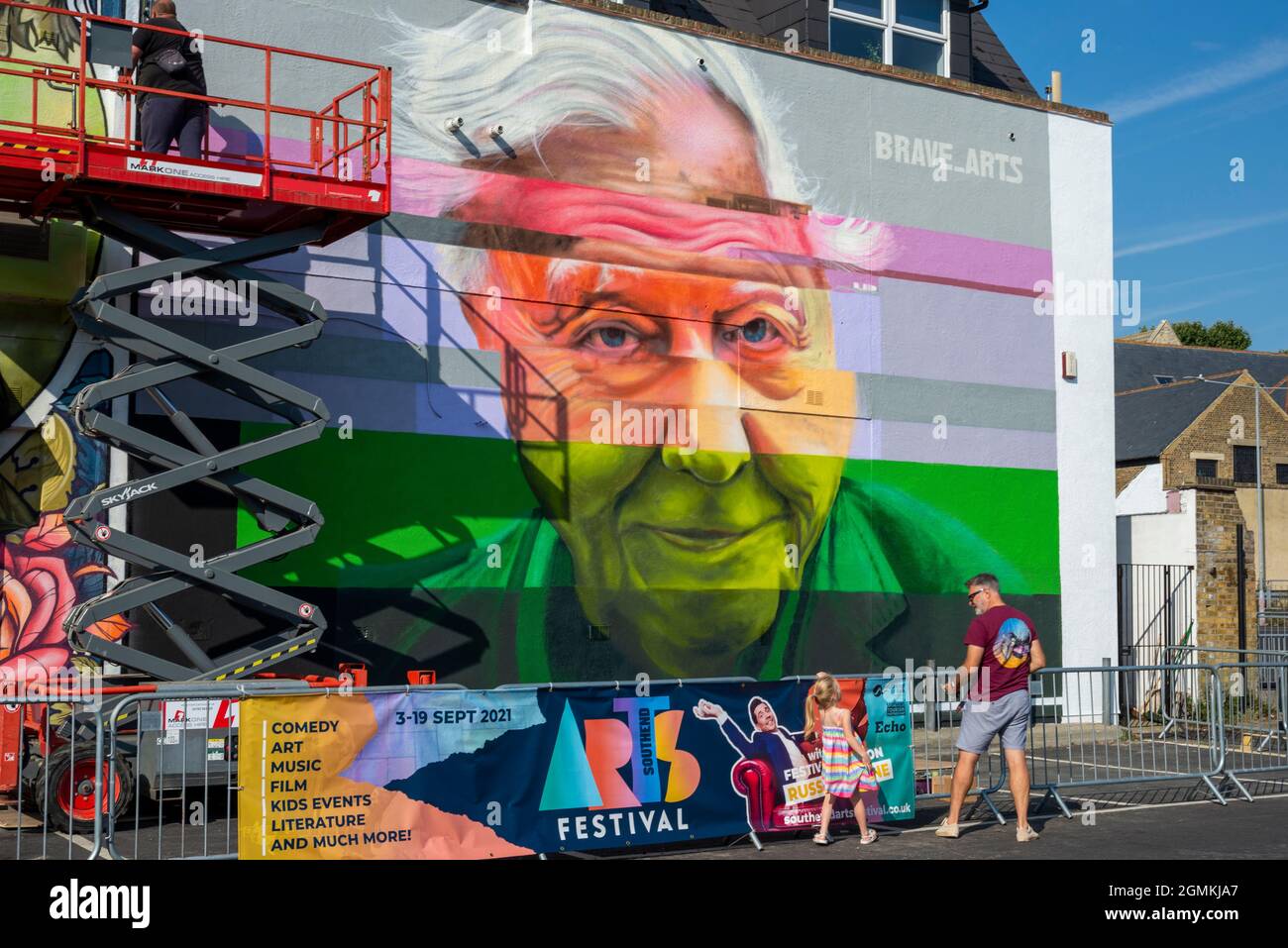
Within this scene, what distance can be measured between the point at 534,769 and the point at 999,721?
3.88 meters

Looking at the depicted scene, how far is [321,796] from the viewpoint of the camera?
9258mm

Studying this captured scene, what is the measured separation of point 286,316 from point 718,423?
584 cm

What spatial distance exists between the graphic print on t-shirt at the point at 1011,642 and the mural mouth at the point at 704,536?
6.86 metres

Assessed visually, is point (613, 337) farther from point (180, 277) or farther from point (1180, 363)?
point (1180, 363)

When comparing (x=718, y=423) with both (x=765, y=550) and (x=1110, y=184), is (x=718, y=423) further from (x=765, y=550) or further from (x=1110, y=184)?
(x=1110, y=184)

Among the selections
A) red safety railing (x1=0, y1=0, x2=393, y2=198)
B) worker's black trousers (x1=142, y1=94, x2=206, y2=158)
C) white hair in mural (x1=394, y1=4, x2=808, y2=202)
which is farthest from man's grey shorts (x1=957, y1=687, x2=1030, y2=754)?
white hair in mural (x1=394, y1=4, x2=808, y2=202)

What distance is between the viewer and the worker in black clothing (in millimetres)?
13180

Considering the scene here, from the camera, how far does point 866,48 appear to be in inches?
821

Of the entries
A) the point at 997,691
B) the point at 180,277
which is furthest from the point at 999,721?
the point at 180,277

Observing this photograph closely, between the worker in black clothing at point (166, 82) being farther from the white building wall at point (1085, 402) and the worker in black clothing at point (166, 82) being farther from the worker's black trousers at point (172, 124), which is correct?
the white building wall at point (1085, 402)

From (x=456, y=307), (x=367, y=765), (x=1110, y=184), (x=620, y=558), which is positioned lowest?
(x=367, y=765)

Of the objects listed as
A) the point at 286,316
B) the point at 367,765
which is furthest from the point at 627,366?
the point at 367,765

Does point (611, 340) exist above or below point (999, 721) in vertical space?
above

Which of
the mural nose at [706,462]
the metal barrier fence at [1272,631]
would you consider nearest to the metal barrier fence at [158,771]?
the mural nose at [706,462]
